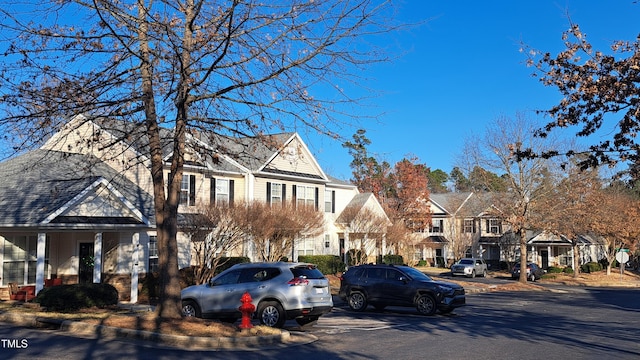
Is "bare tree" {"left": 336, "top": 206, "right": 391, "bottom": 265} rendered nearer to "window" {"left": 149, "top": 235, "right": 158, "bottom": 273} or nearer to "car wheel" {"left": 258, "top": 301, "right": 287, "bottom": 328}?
"window" {"left": 149, "top": 235, "right": 158, "bottom": 273}

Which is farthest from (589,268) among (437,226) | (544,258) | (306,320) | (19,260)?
(19,260)

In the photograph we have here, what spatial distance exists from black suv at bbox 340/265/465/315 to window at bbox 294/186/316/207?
13639 millimetres

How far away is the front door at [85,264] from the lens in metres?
23.2

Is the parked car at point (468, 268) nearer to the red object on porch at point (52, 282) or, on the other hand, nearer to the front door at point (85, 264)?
the front door at point (85, 264)

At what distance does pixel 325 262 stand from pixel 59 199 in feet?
55.5

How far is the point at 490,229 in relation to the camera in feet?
204

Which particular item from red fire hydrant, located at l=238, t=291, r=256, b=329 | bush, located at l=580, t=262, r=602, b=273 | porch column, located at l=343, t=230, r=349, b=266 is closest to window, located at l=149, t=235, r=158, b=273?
red fire hydrant, located at l=238, t=291, r=256, b=329

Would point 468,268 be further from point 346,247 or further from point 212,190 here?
point 212,190

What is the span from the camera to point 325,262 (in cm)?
3384

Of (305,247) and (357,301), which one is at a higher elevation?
(305,247)

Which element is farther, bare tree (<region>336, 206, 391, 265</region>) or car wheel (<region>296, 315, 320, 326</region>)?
bare tree (<region>336, 206, 391, 265</region>)

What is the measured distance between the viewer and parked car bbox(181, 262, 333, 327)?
48.6 feet

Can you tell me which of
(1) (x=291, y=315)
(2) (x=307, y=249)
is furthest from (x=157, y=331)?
(2) (x=307, y=249)

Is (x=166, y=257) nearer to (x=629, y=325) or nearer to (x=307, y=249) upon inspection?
(x=629, y=325)
